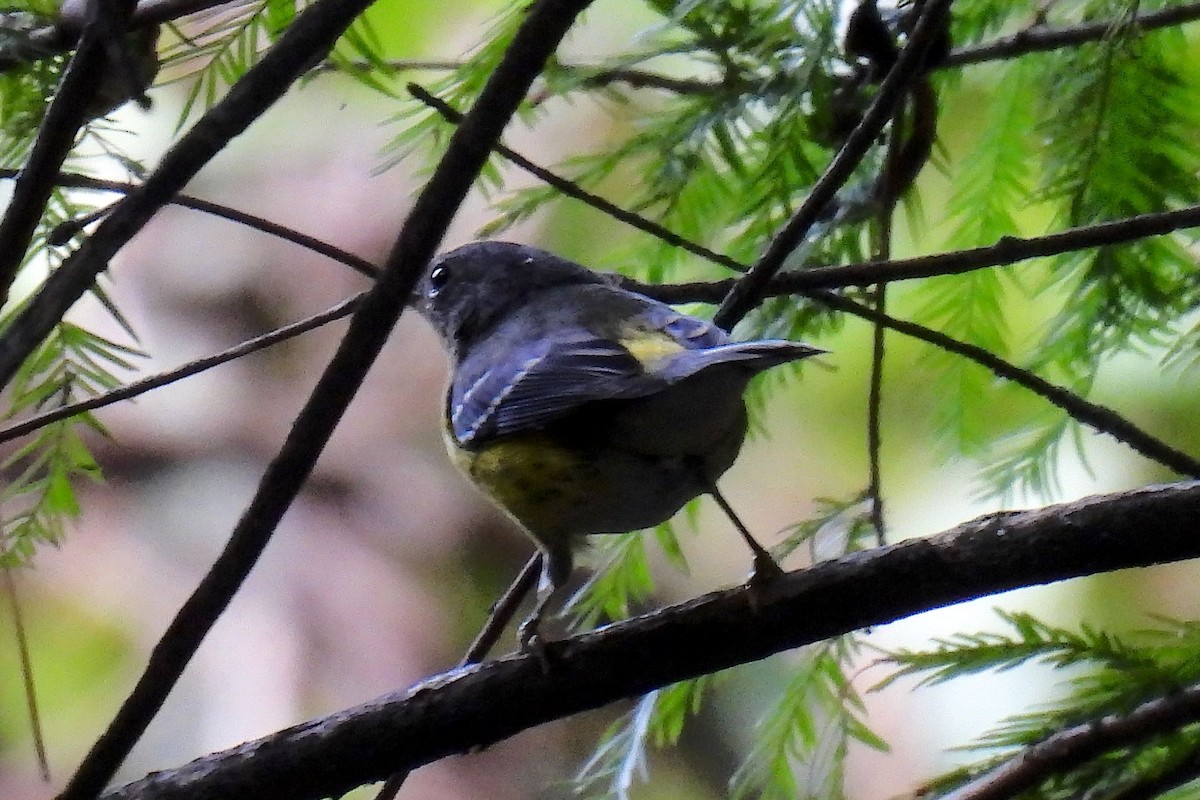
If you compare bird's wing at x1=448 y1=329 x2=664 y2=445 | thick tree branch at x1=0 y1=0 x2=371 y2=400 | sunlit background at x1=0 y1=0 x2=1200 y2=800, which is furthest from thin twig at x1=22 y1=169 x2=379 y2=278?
sunlit background at x1=0 y1=0 x2=1200 y2=800

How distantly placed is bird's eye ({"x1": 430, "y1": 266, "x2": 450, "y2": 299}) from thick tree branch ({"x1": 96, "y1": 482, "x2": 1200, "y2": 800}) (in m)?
0.73

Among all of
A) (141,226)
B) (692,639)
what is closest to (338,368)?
(141,226)

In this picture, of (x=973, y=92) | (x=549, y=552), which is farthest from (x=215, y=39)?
(x=973, y=92)

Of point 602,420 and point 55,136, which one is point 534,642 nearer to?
point 602,420

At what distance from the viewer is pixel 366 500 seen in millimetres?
2145

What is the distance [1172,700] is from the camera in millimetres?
893

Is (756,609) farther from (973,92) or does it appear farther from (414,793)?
(414,793)

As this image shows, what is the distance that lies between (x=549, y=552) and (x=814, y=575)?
354 mm

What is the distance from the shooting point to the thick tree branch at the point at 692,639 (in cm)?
84

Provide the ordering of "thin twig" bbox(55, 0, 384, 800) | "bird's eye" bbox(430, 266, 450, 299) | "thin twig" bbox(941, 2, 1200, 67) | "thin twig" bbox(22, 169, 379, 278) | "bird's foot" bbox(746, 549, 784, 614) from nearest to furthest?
"thin twig" bbox(55, 0, 384, 800), "thin twig" bbox(22, 169, 379, 278), "bird's foot" bbox(746, 549, 784, 614), "thin twig" bbox(941, 2, 1200, 67), "bird's eye" bbox(430, 266, 450, 299)

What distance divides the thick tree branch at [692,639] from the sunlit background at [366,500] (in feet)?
2.69

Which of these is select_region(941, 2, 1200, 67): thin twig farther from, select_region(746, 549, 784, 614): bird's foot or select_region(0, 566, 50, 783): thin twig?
select_region(0, 566, 50, 783): thin twig

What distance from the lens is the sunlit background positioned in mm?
1765

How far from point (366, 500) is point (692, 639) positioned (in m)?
1.33
